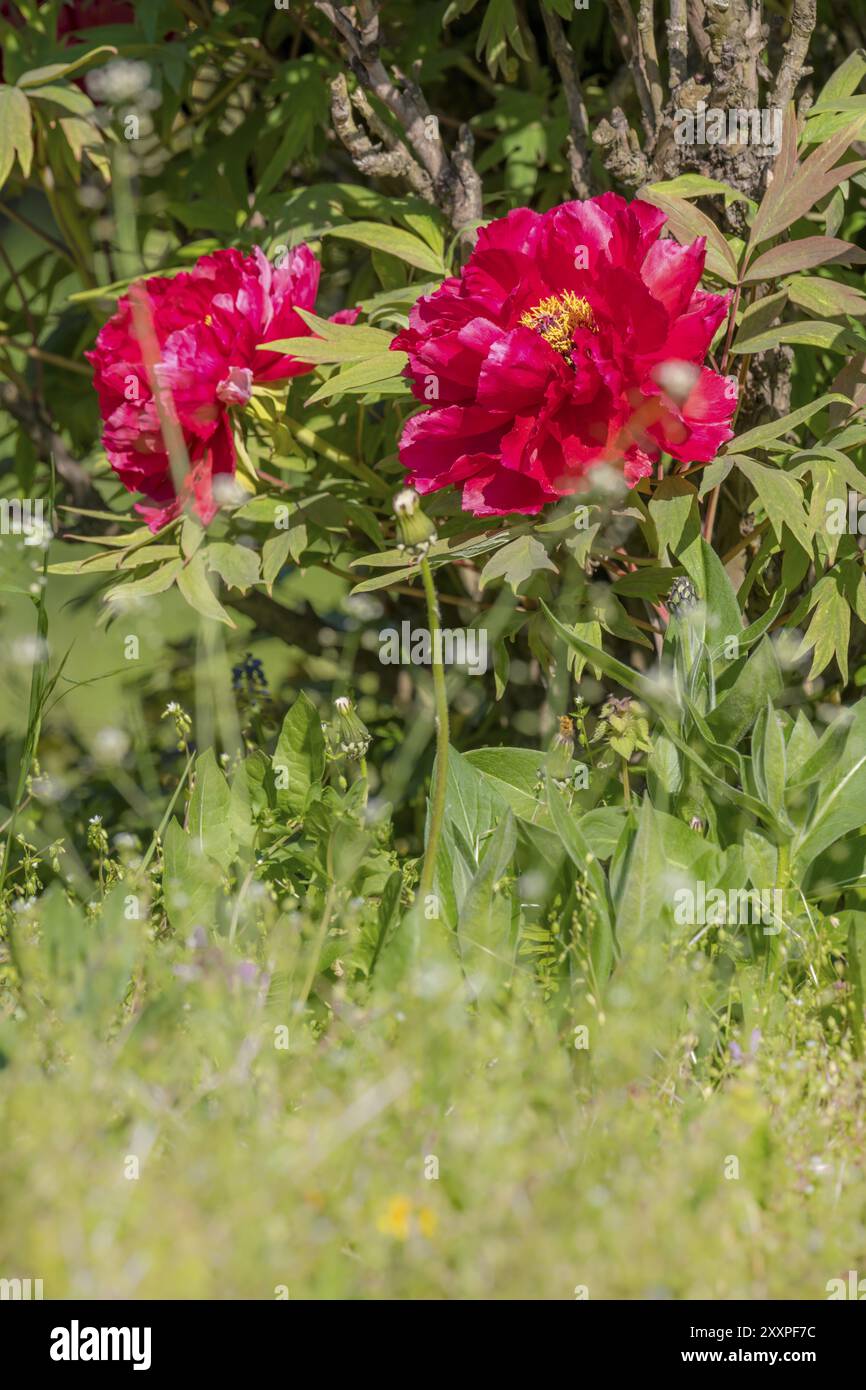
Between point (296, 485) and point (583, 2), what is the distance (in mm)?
730

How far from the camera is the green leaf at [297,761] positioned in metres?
1.53

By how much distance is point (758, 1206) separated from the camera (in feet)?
3.25

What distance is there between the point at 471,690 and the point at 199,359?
81cm

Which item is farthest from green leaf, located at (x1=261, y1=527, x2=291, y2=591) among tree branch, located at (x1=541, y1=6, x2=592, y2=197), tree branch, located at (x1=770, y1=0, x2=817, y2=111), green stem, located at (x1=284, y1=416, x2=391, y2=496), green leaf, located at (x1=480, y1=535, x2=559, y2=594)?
tree branch, located at (x1=770, y1=0, x2=817, y2=111)

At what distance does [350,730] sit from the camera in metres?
1.48

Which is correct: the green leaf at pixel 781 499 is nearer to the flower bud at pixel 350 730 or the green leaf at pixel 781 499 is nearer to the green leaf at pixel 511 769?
the green leaf at pixel 511 769

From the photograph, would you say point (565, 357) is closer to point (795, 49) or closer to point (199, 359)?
point (199, 359)

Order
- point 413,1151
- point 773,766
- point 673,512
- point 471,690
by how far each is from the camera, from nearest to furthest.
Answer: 1. point 413,1151
2. point 773,766
3. point 673,512
4. point 471,690

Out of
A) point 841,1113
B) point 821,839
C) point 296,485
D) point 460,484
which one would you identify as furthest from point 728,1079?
point 296,485

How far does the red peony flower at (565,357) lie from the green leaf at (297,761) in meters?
0.33

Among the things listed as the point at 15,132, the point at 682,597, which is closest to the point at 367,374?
the point at 682,597

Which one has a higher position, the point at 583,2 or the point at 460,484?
the point at 583,2

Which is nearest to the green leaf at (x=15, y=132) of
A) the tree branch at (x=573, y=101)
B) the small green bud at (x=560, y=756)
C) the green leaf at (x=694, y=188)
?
the tree branch at (x=573, y=101)
